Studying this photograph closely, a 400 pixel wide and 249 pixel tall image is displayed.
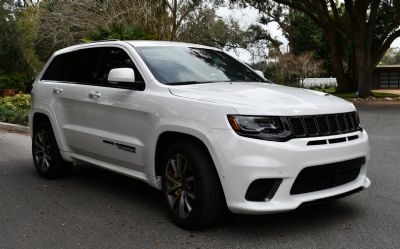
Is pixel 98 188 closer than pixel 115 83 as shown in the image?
No

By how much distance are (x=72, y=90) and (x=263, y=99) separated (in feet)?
9.35

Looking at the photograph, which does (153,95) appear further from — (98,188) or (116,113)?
(98,188)

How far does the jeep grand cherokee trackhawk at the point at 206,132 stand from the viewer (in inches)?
172

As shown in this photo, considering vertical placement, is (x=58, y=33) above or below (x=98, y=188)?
above

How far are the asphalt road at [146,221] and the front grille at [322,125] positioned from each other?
920 mm

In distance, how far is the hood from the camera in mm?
4426

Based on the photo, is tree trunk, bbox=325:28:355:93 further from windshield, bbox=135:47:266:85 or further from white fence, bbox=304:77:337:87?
windshield, bbox=135:47:266:85

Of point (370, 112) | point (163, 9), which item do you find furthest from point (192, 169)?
point (163, 9)

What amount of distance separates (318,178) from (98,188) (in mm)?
3233

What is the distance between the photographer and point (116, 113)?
Result: 5.66m

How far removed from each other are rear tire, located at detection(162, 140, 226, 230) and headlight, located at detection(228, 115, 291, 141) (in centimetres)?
46

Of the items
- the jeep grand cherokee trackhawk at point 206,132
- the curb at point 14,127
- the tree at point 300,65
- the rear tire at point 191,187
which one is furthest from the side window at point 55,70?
the tree at point 300,65

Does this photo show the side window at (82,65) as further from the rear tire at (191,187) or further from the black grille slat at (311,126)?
the black grille slat at (311,126)

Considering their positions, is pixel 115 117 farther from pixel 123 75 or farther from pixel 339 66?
pixel 339 66
